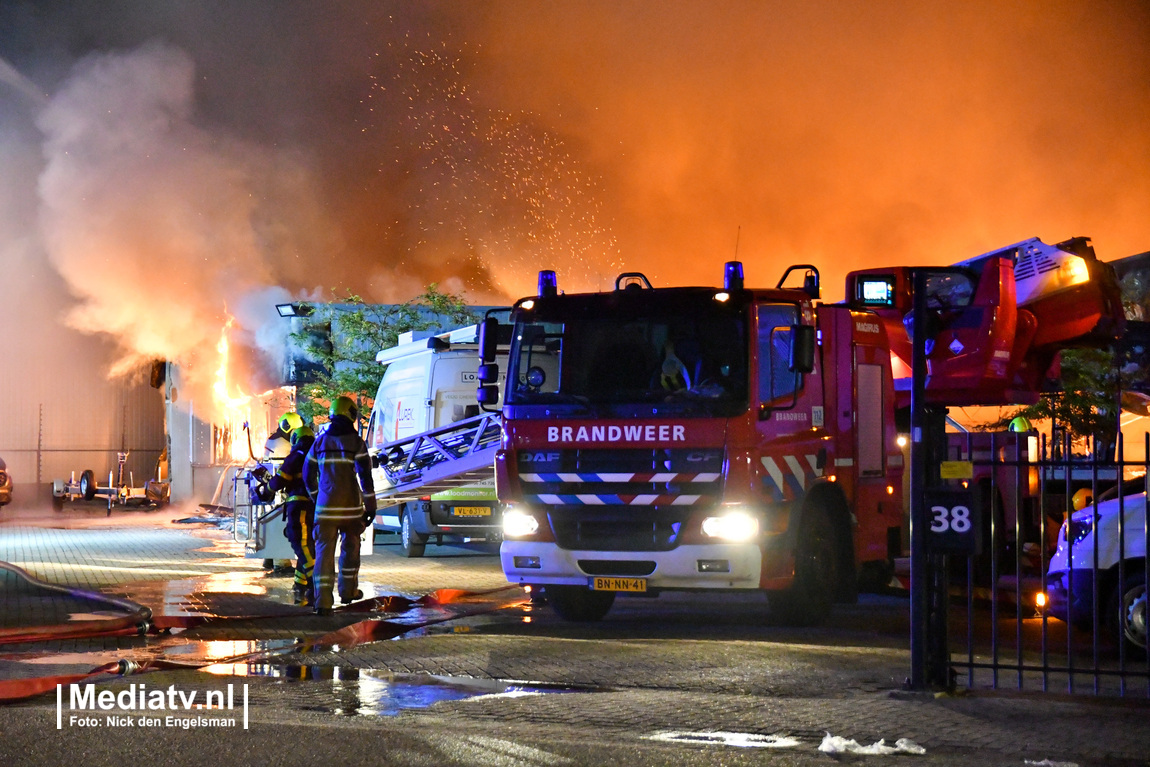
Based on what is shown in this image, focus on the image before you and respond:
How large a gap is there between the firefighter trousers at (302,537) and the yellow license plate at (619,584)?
3.07 m

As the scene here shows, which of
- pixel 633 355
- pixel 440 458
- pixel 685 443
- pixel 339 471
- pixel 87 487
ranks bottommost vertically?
pixel 87 487

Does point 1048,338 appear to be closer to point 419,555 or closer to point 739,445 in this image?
point 739,445

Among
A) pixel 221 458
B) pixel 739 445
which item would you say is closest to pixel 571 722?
pixel 739 445

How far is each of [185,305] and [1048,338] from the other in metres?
21.5

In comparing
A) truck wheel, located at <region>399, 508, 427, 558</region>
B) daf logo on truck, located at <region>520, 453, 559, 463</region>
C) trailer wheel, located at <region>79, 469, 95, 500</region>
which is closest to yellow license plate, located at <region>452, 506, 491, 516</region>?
truck wheel, located at <region>399, 508, 427, 558</region>

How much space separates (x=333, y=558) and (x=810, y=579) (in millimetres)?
4011

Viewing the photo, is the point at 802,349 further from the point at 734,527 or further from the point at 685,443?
the point at 734,527

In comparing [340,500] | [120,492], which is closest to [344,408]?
[340,500]

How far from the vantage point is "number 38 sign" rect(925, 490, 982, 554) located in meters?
7.21

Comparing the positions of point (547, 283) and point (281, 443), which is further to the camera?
point (281, 443)

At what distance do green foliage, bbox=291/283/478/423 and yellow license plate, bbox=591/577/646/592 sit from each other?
56.6 ft

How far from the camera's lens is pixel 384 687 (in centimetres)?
753

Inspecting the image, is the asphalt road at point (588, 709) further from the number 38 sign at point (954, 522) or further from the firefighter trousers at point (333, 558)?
the number 38 sign at point (954, 522)

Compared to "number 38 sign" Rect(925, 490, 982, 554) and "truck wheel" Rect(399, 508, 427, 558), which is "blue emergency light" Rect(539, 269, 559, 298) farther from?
"truck wheel" Rect(399, 508, 427, 558)
